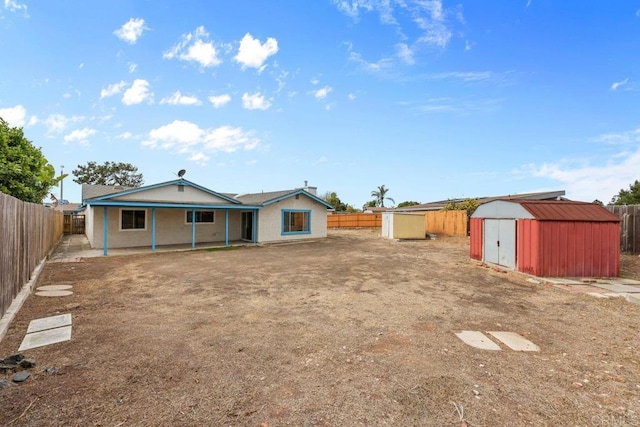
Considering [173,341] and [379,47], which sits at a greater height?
[379,47]

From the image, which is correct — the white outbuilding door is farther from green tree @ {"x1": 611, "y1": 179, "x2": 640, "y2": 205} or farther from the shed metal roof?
green tree @ {"x1": 611, "y1": 179, "x2": 640, "y2": 205}

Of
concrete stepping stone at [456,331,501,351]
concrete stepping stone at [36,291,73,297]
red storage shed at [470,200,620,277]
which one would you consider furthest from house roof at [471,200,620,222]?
concrete stepping stone at [36,291,73,297]

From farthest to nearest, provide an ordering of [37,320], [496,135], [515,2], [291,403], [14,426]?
[496,135], [515,2], [37,320], [291,403], [14,426]

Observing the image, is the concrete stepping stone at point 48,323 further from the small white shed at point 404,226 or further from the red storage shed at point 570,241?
the small white shed at point 404,226

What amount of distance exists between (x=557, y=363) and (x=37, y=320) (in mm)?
7440

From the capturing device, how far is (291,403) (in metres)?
2.70

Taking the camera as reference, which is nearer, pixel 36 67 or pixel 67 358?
pixel 67 358

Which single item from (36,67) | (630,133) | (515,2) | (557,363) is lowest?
(557,363)

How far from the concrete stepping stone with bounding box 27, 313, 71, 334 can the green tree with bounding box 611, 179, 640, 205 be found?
2041 inches

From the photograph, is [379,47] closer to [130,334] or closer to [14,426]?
[130,334]

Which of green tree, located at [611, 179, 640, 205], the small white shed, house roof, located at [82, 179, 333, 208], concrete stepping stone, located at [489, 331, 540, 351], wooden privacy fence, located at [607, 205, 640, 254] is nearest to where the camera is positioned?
concrete stepping stone, located at [489, 331, 540, 351]

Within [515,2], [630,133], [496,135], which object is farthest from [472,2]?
[630,133]

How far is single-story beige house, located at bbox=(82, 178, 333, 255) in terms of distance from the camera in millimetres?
13802

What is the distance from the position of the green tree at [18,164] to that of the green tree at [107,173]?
31190 mm
